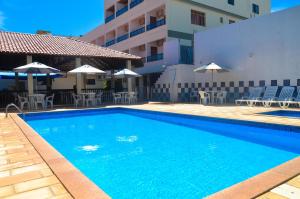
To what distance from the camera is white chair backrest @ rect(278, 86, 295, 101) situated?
10.9 metres

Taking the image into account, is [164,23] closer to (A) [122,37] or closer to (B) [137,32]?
(B) [137,32]

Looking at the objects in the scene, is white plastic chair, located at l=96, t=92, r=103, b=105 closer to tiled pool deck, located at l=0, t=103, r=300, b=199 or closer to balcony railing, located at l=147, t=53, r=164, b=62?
balcony railing, located at l=147, t=53, r=164, b=62

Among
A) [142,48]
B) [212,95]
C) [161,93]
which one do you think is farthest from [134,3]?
[212,95]

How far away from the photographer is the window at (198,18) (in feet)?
73.9

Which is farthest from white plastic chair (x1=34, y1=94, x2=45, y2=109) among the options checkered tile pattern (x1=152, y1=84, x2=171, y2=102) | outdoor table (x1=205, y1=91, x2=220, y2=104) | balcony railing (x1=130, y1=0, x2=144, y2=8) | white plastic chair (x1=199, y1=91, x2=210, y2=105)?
balcony railing (x1=130, y1=0, x2=144, y2=8)

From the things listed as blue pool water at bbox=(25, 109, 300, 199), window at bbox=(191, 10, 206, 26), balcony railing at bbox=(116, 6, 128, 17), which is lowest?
blue pool water at bbox=(25, 109, 300, 199)

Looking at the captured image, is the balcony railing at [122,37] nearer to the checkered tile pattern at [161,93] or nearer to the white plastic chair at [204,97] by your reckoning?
the checkered tile pattern at [161,93]

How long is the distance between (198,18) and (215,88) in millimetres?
10468

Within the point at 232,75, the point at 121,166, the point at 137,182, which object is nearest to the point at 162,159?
the point at 121,166

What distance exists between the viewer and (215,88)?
1488 centimetres

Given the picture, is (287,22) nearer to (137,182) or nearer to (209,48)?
(209,48)

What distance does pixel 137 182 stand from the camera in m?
3.64

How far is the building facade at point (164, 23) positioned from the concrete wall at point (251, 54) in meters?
2.02

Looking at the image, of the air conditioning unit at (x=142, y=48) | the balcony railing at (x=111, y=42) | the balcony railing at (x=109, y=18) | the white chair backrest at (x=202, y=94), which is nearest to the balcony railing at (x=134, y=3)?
the air conditioning unit at (x=142, y=48)
